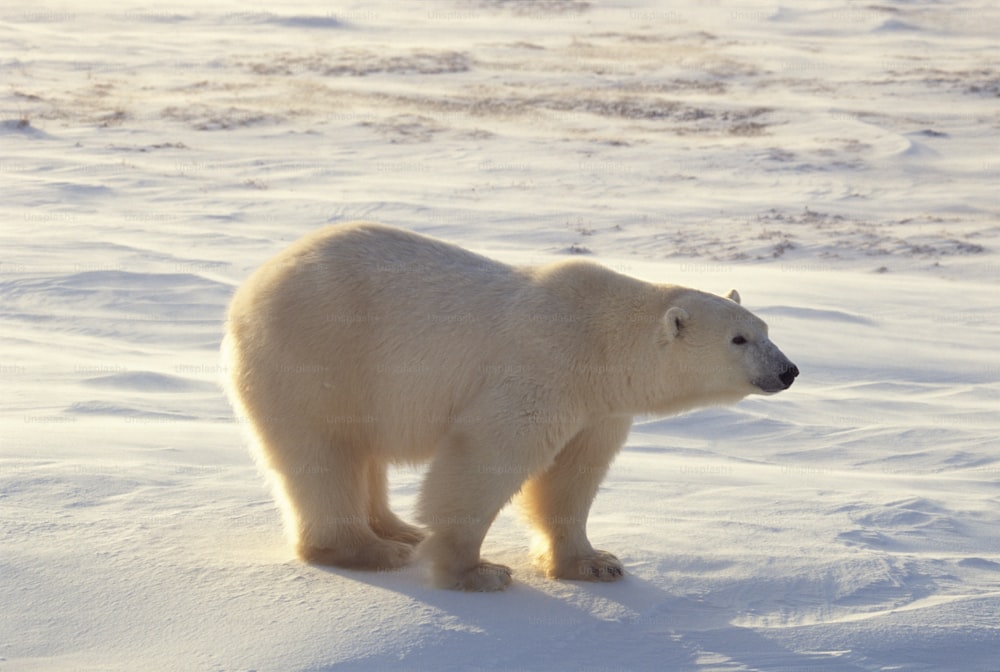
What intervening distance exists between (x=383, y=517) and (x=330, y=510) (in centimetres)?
51

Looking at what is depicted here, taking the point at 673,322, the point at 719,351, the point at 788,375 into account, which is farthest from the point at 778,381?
the point at 673,322

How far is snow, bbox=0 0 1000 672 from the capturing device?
410 centimetres

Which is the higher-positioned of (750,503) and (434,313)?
(434,313)

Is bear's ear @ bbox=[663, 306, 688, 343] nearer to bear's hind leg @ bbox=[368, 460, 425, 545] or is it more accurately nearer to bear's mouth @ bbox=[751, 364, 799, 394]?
bear's mouth @ bbox=[751, 364, 799, 394]

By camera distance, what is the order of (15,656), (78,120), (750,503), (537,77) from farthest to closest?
1. (537,77)
2. (78,120)
3. (750,503)
4. (15,656)

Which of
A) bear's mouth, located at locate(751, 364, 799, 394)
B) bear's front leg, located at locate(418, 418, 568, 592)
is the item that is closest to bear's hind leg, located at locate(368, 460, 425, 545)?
bear's front leg, located at locate(418, 418, 568, 592)

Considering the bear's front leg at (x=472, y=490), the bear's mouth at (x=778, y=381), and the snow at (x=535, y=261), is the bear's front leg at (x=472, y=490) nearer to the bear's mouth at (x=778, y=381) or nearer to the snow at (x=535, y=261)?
the snow at (x=535, y=261)

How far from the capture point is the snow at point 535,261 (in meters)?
4.10

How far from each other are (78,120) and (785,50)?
12.0m

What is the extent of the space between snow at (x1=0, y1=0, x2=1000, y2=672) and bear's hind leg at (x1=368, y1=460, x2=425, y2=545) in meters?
0.39

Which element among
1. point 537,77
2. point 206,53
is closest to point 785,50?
point 537,77

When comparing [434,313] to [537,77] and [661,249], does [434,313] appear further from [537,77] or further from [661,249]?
[537,77]

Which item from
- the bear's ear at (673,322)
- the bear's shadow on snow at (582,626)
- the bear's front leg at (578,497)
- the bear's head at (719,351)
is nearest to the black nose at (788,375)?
the bear's head at (719,351)

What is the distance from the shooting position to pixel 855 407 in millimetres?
7477
